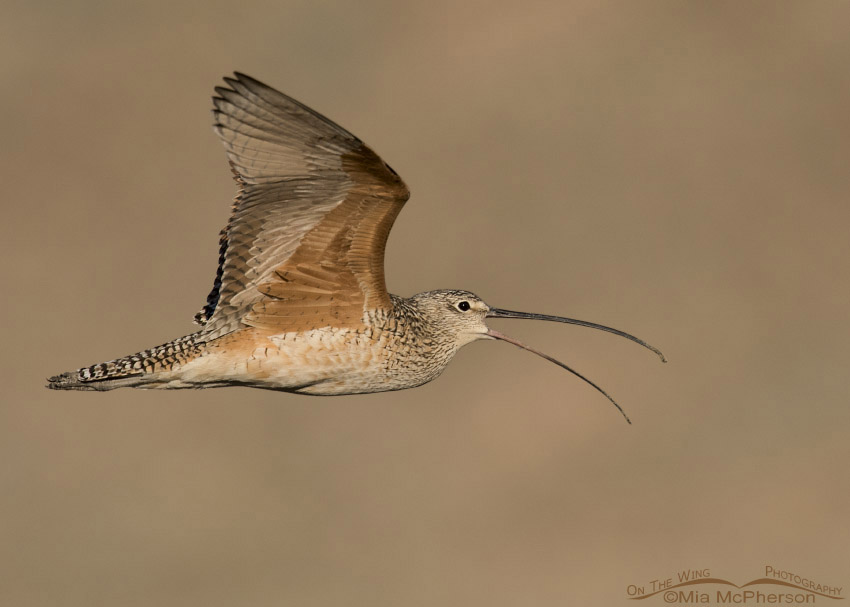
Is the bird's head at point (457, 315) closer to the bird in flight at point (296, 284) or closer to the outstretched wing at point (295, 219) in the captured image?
the bird in flight at point (296, 284)

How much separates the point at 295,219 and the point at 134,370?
134 cm

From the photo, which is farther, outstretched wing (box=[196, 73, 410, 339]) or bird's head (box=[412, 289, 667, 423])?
bird's head (box=[412, 289, 667, 423])

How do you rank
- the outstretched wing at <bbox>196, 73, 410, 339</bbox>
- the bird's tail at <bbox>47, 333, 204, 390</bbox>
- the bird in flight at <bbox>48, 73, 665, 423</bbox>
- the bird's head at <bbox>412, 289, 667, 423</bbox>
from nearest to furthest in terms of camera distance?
the outstretched wing at <bbox>196, 73, 410, 339</bbox> → the bird in flight at <bbox>48, 73, 665, 423</bbox> → the bird's tail at <bbox>47, 333, 204, 390</bbox> → the bird's head at <bbox>412, 289, 667, 423</bbox>

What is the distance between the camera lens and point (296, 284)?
25.0ft

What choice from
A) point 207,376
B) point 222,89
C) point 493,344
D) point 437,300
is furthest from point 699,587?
point 222,89

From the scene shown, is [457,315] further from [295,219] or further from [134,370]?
[134,370]

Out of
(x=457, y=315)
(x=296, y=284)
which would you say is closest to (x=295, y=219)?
(x=296, y=284)

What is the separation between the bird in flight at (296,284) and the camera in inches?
272

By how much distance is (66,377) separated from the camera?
25.3 ft

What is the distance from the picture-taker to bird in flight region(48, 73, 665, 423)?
6898 mm

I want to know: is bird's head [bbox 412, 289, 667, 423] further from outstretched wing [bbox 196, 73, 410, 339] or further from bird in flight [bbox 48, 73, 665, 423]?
outstretched wing [bbox 196, 73, 410, 339]

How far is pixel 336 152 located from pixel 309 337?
135cm

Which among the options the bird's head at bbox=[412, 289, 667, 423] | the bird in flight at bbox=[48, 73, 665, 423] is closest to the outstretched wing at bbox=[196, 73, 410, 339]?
the bird in flight at bbox=[48, 73, 665, 423]

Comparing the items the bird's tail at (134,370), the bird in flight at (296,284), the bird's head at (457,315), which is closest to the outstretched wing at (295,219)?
the bird in flight at (296,284)
